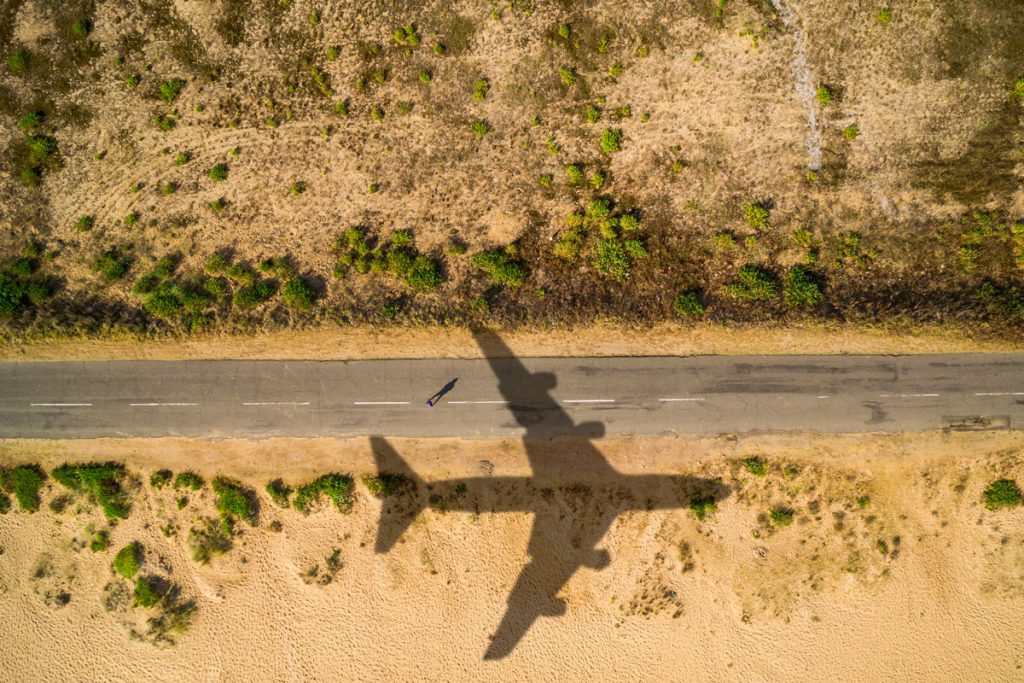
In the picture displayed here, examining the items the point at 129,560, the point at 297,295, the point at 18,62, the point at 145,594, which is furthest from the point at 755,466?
the point at 18,62

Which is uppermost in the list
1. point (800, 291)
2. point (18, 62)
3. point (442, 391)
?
point (18, 62)

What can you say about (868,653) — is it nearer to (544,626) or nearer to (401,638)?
(544,626)

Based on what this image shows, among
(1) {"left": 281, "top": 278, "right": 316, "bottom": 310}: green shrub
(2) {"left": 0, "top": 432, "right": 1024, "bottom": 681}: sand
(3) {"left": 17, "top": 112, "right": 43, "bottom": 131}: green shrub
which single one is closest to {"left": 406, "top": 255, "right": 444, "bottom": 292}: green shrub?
(1) {"left": 281, "top": 278, "right": 316, "bottom": 310}: green shrub

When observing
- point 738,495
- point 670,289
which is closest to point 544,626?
point 738,495

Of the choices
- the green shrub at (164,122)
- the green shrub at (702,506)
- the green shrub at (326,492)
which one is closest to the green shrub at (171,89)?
the green shrub at (164,122)

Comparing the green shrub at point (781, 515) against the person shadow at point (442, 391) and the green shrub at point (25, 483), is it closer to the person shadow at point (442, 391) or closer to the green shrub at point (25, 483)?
the person shadow at point (442, 391)

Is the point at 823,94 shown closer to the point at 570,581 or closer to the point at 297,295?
the point at 570,581
